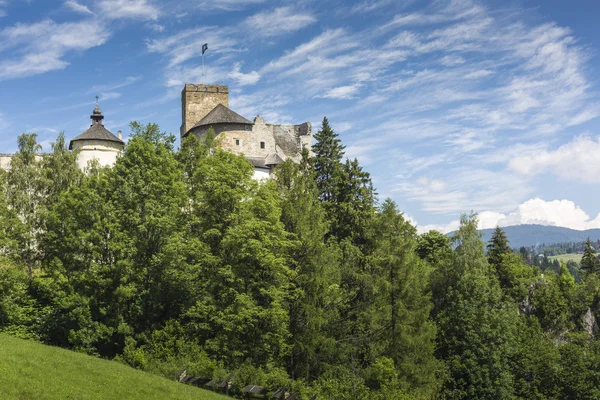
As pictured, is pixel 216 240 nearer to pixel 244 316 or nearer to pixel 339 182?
pixel 244 316

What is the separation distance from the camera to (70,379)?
2155cm

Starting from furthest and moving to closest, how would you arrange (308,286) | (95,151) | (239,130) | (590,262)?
(590,262) < (239,130) < (95,151) < (308,286)

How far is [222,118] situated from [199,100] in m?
7.75

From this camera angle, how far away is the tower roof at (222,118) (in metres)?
53.7

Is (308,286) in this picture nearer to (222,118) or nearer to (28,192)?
(28,192)

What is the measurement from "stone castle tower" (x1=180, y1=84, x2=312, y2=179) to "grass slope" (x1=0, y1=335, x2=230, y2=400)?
26.4 metres

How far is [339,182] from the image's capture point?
144ft

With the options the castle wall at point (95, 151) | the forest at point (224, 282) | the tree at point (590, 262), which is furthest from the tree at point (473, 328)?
the tree at point (590, 262)

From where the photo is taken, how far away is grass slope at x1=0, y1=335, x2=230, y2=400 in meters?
19.2

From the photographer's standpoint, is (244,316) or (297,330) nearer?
(244,316)

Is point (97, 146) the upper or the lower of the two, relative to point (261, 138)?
lower

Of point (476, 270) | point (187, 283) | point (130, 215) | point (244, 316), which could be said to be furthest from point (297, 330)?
point (476, 270)

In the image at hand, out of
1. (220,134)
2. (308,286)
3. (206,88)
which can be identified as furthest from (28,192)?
(206,88)

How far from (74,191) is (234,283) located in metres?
12.0
